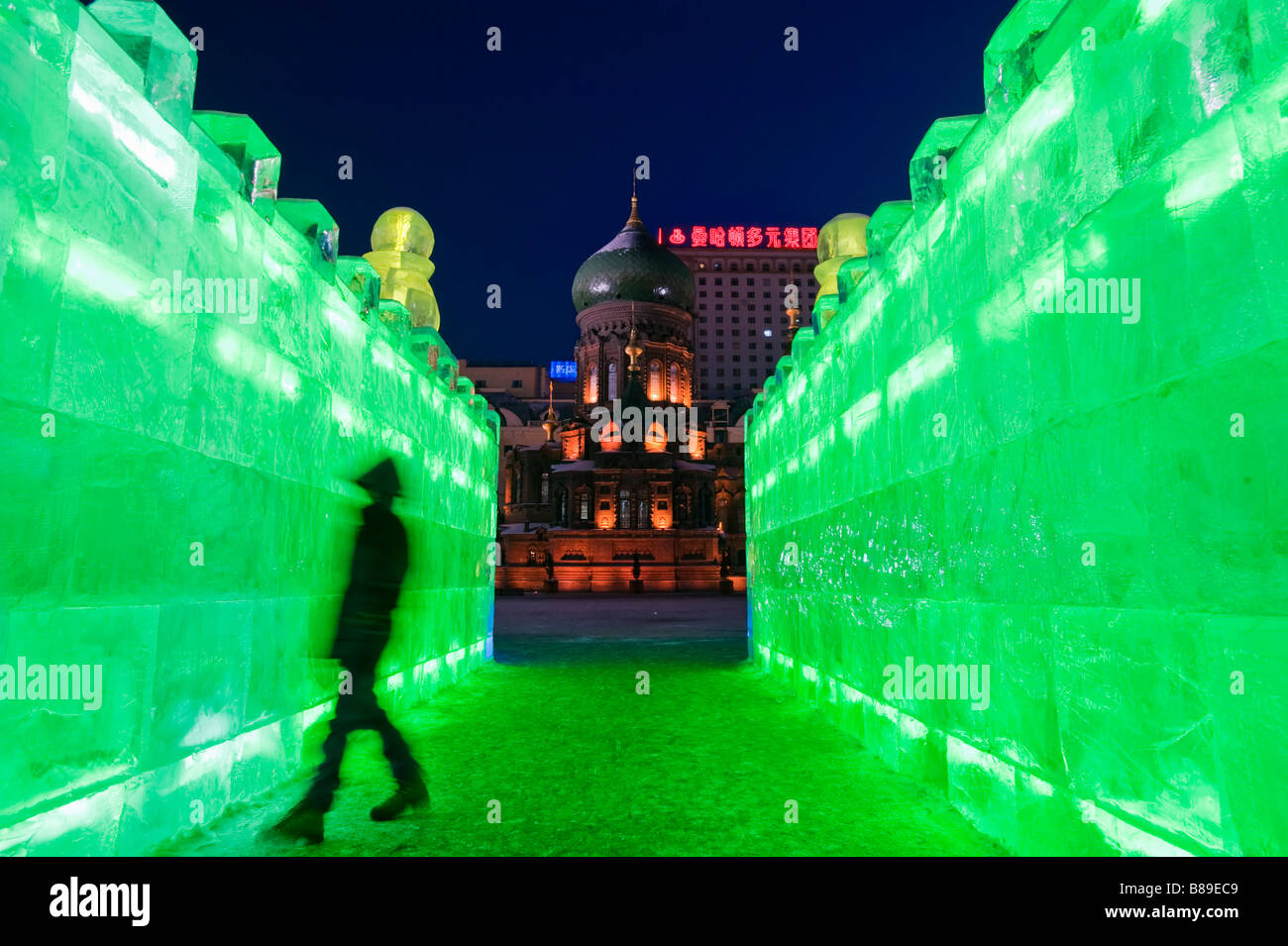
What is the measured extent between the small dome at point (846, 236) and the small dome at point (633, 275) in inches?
1701

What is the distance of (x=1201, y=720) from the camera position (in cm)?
206

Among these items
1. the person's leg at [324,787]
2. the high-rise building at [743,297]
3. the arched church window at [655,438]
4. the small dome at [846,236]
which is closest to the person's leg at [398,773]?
the person's leg at [324,787]

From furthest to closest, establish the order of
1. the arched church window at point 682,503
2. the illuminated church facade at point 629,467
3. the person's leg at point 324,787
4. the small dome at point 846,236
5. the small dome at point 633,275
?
the small dome at point 633,275, the arched church window at point 682,503, the illuminated church facade at point 629,467, the small dome at point 846,236, the person's leg at point 324,787

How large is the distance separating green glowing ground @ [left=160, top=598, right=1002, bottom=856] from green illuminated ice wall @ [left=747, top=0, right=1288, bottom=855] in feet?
Answer: 1.48

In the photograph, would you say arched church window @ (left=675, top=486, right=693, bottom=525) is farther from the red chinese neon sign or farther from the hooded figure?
the red chinese neon sign

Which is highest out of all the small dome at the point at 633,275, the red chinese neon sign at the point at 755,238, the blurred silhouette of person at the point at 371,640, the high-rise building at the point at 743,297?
the red chinese neon sign at the point at 755,238

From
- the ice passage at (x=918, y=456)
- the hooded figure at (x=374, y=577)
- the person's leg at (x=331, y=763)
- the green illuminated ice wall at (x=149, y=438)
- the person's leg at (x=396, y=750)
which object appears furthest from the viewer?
the hooded figure at (x=374, y=577)

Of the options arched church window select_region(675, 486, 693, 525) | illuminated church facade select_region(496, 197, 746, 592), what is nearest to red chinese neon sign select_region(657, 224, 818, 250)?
illuminated church facade select_region(496, 197, 746, 592)

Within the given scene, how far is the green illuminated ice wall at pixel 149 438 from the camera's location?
234 cm

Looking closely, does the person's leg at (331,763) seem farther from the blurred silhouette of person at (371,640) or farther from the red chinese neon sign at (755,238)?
the red chinese neon sign at (755,238)
